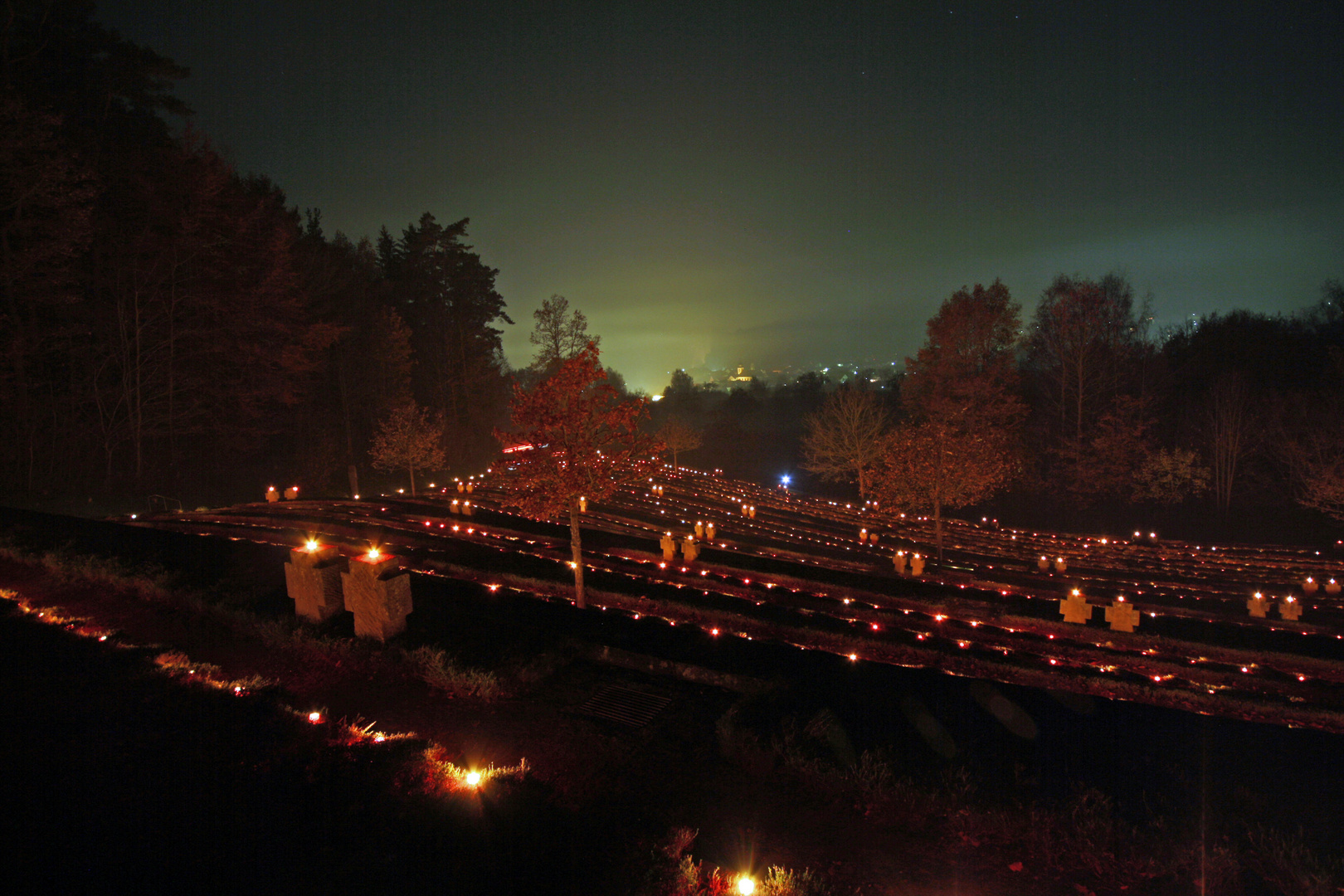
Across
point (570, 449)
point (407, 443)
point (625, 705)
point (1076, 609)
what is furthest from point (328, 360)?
point (1076, 609)

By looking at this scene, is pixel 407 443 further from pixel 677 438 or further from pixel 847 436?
pixel 847 436

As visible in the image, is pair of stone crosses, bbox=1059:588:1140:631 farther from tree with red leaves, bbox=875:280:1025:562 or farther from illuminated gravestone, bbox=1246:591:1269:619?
tree with red leaves, bbox=875:280:1025:562

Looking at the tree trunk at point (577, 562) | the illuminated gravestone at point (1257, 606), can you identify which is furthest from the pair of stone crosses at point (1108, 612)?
the tree trunk at point (577, 562)

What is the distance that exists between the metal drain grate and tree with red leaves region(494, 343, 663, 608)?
12.4 ft

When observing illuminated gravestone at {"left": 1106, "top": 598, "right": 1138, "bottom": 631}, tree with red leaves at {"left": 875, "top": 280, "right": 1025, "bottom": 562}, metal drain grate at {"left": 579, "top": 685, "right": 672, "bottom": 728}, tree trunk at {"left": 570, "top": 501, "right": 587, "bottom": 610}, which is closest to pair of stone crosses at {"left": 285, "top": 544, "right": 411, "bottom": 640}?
metal drain grate at {"left": 579, "top": 685, "right": 672, "bottom": 728}

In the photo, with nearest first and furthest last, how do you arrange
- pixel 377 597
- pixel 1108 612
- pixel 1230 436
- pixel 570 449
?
pixel 377 597 < pixel 570 449 < pixel 1108 612 < pixel 1230 436

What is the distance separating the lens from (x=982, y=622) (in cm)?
1255

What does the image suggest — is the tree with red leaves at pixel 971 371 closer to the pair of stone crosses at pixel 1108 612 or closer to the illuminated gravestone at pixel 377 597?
the pair of stone crosses at pixel 1108 612

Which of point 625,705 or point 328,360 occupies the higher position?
→ point 328,360

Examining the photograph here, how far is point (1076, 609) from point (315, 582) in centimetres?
1360

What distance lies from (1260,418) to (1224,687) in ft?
117

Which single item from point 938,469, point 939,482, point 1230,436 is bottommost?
point 939,482

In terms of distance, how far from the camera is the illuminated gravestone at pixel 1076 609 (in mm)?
12281

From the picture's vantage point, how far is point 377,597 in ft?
26.1
